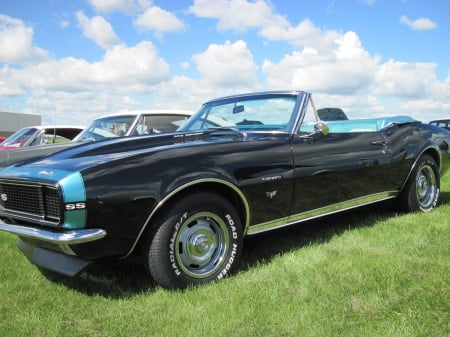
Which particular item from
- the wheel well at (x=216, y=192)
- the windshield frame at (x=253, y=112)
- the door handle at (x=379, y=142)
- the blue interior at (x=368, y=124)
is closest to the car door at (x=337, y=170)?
the door handle at (x=379, y=142)

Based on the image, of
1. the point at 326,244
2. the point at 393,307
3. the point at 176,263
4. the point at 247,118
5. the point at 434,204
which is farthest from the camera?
the point at 434,204

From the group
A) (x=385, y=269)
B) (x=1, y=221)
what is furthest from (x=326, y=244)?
(x=1, y=221)

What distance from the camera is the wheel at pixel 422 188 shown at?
5.36 metres

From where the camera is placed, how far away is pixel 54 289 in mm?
3258

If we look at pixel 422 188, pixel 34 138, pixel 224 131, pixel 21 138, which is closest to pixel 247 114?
pixel 224 131

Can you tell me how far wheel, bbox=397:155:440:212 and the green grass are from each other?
47.8 inches

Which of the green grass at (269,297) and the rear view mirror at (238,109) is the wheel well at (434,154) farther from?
the rear view mirror at (238,109)

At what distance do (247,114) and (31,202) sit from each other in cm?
221

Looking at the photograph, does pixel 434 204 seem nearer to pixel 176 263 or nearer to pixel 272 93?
pixel 272 93

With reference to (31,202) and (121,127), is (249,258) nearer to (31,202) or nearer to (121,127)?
(31,202)

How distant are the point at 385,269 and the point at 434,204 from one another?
9.22 feet

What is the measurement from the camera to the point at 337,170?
4.20 metres

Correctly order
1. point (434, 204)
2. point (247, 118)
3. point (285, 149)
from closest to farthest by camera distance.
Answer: point (285, 149), point (247, 118), point (434, 204)

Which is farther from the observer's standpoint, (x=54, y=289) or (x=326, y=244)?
(x=326, y=244)
